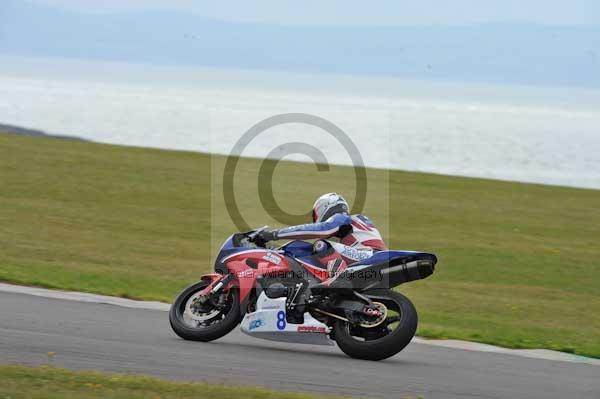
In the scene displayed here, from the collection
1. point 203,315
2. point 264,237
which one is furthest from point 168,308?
point 264,237

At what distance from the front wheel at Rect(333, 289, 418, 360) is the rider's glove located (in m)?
1.08

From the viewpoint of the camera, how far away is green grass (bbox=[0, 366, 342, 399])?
759 cm

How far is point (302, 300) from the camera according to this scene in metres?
10.3

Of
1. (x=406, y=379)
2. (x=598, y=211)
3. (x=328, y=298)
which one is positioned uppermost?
(x=598, y=211)

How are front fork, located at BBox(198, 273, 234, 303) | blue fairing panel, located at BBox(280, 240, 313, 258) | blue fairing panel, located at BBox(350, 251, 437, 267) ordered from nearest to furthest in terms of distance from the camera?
blue fairing panel, located at BBox(350, 251, 437, 267) < front fork, located at BBox(198, 273, 234, 303) < blue fairing panel, located at BBox(280, 240, 313, 258)

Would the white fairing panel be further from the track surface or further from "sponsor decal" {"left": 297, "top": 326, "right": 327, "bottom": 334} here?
the track surface

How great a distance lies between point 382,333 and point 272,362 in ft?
3.59

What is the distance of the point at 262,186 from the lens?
2966 centimetres

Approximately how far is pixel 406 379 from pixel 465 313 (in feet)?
17.3

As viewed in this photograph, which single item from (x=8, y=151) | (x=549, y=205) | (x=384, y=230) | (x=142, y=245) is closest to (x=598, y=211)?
(x=549, y=205)

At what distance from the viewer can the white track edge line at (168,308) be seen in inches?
432

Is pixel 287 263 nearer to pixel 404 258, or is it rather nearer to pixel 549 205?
pixel 404 258

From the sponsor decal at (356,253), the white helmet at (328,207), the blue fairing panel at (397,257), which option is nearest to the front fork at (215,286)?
the white helmet at (328,207)

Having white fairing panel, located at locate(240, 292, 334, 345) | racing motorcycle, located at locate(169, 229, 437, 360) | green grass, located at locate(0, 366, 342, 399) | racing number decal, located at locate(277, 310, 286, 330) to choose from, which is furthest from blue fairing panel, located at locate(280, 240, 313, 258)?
green grass, located at locate(0, 366, 342, 399)
